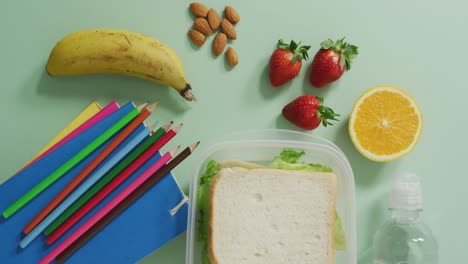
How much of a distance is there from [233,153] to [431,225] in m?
0.36

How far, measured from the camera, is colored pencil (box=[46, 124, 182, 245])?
798 mm

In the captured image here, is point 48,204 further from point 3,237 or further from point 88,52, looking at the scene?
point 88,52

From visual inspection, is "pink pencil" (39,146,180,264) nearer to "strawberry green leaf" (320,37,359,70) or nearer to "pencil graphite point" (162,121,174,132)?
"pencil graphite point" (162,121,174,132)

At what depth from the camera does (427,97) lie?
93 centimetres

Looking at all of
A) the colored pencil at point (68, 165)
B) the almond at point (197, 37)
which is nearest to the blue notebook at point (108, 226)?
the colored pencil at point (68, 165)

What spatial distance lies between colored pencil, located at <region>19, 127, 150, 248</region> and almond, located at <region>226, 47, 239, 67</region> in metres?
0.18

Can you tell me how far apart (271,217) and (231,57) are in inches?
10.3

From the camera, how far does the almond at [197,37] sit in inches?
34.1

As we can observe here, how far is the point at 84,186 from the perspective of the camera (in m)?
0.80

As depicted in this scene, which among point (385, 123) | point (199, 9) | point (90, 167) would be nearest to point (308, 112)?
point (385, 123)

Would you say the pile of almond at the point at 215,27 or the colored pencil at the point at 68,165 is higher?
the pile of almond at the point at 215,27

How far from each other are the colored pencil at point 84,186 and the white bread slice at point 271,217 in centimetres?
13

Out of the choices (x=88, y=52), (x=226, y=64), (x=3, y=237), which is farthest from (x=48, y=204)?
(x=226, y=64)

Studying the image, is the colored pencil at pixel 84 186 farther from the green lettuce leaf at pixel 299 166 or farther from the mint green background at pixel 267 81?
the green lettuce leaf at pixel 299 166
